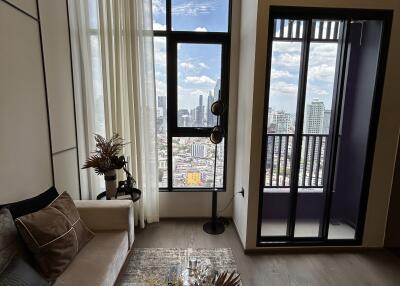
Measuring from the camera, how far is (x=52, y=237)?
145 cm

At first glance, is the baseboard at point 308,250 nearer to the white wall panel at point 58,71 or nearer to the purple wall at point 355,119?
the purple wall at point 355,119

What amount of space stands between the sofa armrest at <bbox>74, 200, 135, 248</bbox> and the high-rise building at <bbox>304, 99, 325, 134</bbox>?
6.52ft

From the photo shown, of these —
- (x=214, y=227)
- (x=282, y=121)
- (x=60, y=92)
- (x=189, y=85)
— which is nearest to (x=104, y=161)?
(x=60, y=92)

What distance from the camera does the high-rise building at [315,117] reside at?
2316 millimetres

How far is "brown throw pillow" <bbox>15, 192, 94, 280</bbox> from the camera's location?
139 cm

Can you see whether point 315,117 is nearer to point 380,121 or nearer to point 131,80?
point 380,121

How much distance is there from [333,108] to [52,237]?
8.57 ft

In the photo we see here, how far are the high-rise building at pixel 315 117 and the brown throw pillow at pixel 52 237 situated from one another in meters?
2.35

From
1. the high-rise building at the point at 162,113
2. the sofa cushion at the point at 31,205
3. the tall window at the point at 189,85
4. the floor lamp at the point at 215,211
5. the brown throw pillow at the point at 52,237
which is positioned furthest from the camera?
the high-rise building at the point at 162,113

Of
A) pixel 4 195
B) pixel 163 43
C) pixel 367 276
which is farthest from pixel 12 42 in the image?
pixel 367 276

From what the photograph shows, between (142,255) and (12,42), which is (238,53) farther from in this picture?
(142,255)

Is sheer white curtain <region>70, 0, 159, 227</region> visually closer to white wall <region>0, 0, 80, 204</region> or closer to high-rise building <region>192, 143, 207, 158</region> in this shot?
white wall <region>0, 0, 80, 204</region>

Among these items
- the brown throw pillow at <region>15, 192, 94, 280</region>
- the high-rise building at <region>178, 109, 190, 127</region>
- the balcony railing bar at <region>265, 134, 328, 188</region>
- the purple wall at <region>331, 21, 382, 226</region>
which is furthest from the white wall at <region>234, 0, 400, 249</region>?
the brown throw pillow at <region>15, 192, 94, 280</region>

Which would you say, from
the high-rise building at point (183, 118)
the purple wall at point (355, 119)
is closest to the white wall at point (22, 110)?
the high-rise building at point (183, 118)
